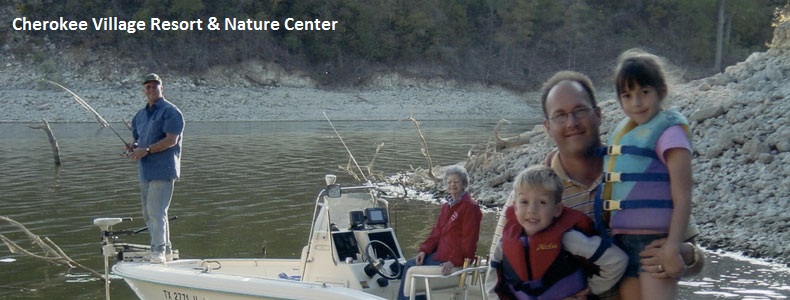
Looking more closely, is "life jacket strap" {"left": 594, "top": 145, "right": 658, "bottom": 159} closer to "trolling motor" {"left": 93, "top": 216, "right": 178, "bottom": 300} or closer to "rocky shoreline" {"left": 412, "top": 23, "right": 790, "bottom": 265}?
"trolling motor" {"left": 93, "top": 216, "right": 178, "bottom": 300}

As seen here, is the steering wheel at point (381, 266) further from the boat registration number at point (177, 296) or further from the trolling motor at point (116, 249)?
the trolling motor at point (116, 249)

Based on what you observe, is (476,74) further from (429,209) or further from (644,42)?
(429,209)

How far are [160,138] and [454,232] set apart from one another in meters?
3.08

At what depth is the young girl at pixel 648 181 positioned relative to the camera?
3066 mm

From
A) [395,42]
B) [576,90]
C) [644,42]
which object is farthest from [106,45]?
[576,90]

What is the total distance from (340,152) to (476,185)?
12194mm

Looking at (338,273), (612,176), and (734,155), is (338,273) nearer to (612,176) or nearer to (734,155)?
(612,176)

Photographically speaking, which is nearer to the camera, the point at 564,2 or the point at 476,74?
the point at 476,74

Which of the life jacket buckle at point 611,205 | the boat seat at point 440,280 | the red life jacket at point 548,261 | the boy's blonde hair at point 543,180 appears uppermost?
the boy's blonde hair at point 543,180

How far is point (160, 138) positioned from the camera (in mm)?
8227

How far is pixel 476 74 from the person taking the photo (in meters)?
60.7

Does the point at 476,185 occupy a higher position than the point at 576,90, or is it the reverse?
the point at 576,90

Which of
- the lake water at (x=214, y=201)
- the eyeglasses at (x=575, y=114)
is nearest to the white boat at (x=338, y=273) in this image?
the lake water at (x=214, y=201)

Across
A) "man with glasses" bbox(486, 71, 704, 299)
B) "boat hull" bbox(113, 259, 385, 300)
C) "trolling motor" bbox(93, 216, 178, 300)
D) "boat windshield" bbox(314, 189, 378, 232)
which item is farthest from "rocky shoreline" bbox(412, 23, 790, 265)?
"man with glasses" bbox(486, 71, 704, 299)
